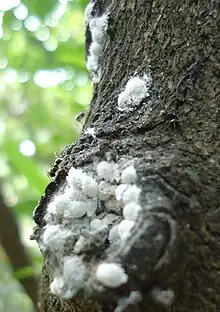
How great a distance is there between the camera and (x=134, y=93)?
0.69 m

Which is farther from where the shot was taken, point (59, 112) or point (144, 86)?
point (59, 112)

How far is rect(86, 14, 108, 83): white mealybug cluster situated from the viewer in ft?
2.78

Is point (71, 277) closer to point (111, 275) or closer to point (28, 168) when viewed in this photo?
point (111, 275)

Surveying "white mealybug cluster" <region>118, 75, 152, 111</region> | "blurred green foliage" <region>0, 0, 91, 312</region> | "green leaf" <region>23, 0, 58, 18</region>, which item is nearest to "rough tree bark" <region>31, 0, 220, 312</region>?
"white mealybug cluster" <region>118, 75, 152, 111</region>

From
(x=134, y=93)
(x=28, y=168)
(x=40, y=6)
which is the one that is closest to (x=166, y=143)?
(x=134, y=93)

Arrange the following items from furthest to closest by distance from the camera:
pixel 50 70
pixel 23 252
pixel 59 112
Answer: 1. pixel 59 112
2. pixel 23 252
3. pixel 50 70

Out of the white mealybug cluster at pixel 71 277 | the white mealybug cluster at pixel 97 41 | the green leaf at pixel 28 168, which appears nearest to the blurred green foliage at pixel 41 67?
the green leaf at pixel 28 168

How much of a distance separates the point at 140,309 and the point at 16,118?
Answer: 2.72 m

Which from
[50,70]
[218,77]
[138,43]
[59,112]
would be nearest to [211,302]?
[218,77]

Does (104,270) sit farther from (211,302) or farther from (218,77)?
(218,77)

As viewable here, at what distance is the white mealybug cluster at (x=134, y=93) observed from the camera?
687 millimetres

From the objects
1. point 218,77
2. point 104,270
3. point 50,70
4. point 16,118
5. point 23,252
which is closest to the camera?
point 104,270

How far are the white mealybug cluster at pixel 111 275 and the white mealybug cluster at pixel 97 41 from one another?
410 mm

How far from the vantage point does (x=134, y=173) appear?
1.90 ft
